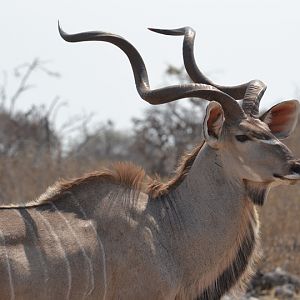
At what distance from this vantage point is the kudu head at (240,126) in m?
4.59

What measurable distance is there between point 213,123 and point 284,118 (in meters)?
0.49

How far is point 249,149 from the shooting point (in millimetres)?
4645

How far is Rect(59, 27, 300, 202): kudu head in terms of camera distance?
459cm

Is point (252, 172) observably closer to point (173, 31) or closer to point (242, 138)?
point (242, 138)

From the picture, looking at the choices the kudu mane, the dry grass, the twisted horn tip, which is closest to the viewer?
the kudu mane

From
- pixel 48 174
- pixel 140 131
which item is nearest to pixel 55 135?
pixel 140 131

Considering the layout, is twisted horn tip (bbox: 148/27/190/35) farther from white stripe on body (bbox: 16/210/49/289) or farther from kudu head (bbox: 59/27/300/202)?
white stripe on body (bbox: 16/210/49/289)

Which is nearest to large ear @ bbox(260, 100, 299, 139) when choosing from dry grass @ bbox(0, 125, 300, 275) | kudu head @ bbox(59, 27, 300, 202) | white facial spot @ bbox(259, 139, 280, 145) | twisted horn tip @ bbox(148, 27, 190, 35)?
kudu head @ bbox(59, 27, 300, 202)

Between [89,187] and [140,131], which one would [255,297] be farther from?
[140,131]

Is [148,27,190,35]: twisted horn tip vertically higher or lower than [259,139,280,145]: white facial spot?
higher

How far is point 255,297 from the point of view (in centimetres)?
841

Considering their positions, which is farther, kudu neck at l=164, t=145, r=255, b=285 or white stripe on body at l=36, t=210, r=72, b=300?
kudu neck at l=164, t=145, r=255, b=285

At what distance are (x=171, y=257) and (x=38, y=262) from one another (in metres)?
0.72

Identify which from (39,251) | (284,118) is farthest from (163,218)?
(284,118)
